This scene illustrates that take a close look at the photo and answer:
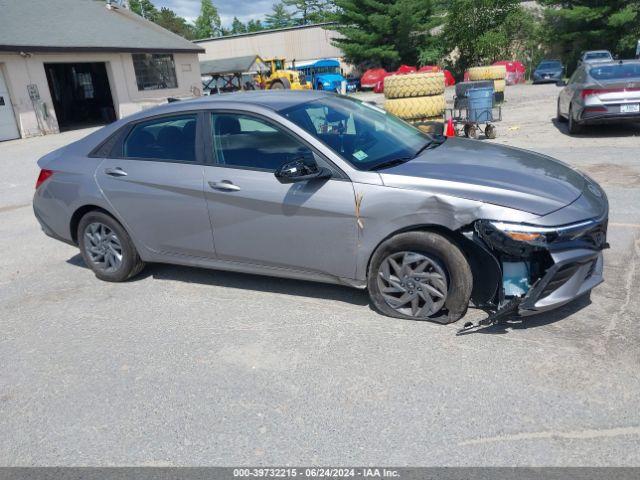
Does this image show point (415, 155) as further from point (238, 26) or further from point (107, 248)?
point (238, 26)

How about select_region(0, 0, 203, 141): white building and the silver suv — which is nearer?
the silver suv

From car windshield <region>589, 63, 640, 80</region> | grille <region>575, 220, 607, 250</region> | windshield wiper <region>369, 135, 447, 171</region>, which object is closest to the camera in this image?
grille <region>575, 220, 607, 250</region>

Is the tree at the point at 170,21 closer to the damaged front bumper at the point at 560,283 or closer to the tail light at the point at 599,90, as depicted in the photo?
the tail light at the point at 599,90

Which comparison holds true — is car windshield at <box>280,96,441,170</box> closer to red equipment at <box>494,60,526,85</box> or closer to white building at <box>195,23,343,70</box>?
red equipment at <box>494,60,526,85</box>

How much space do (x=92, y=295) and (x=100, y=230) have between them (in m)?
0.63

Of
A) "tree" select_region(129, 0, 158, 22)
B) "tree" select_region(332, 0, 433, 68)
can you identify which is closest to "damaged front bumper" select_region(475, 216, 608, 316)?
"tree" select_region(332, 0, 433, 68)

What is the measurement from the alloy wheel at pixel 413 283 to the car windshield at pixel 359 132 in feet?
2.39

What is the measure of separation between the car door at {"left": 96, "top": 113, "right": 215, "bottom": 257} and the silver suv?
12 millimetres

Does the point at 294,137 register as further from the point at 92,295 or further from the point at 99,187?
the point at 92,295

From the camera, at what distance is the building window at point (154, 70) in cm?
2700

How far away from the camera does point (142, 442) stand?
→ 2947 millimetres

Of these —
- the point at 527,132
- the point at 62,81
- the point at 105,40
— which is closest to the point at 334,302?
the point at 527,132

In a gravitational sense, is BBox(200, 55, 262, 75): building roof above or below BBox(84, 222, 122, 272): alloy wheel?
above

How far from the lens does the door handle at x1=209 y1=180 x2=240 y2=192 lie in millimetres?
4259
